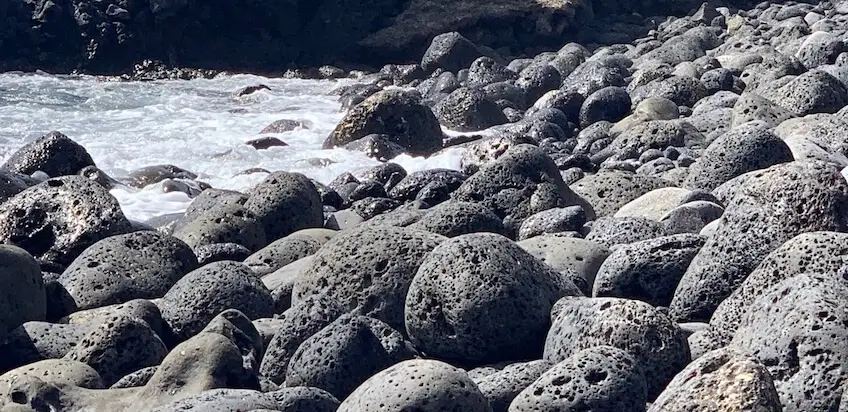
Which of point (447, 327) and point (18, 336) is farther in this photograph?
point (18, 336)

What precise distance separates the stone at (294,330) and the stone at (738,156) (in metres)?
4.30

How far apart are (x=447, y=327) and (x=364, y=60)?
1957 centimetres

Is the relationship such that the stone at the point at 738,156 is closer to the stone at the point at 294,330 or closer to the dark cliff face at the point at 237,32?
the stone at the point at 294,330

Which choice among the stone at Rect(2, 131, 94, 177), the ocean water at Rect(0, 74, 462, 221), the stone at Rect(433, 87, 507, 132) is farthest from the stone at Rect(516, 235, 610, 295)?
the stone at Rect(433, 87, 507, 132)

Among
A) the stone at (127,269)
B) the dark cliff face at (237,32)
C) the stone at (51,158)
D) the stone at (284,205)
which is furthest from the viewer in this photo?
the dark cliff face at (237,32)

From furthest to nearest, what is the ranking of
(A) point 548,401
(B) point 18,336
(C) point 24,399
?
(B) point 18,336 < (C) point 24,399 < (A) point 548,401

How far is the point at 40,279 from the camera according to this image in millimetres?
7309

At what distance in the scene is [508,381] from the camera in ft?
17.8

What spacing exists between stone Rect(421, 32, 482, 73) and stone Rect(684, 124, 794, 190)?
12.9 m

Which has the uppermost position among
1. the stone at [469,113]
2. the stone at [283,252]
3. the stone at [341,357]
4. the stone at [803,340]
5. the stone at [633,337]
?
the stone at [803,340]

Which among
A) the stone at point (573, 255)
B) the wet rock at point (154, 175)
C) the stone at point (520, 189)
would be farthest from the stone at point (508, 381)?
the wet rock at point (154, 175)

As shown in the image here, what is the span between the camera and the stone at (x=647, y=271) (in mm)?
6480

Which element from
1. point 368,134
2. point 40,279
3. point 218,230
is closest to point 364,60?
point 368,134

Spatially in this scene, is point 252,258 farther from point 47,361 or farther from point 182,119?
point 182,119
